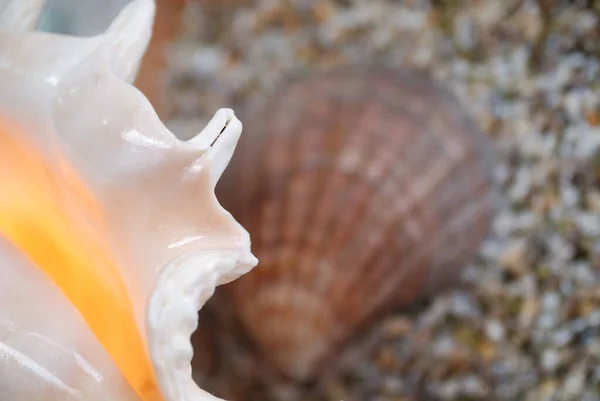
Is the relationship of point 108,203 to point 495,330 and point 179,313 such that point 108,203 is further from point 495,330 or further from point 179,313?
point 495,330

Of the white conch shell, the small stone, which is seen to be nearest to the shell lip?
the white conch shell

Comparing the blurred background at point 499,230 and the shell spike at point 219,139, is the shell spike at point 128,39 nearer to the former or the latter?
the shell spike at point 219,139

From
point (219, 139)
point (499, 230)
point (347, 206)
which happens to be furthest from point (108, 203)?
point (499, 230)

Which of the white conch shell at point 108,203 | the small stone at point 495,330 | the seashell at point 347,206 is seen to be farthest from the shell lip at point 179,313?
the small stone at point 495,330

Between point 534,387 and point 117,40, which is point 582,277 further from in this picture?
point 117,40

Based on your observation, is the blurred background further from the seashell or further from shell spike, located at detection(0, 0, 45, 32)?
shell spike, located at detection(0, 0, 45, 32)

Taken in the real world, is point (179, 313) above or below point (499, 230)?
below

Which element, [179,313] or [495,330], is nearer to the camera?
[179,313]
